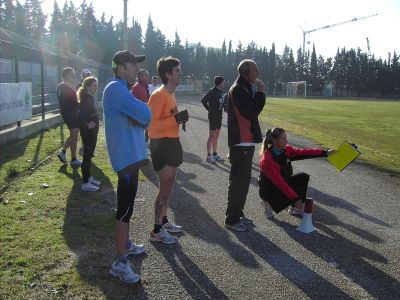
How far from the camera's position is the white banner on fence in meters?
11.3

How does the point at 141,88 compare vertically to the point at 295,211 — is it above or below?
above

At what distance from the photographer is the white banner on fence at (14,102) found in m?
11.3

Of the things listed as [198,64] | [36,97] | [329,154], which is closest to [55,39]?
[198,64]

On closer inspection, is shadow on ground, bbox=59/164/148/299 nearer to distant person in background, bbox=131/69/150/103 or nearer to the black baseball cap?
the black baseball cap

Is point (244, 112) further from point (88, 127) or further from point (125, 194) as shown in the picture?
point (88, 127)

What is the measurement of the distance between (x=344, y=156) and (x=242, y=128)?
1.61 meters

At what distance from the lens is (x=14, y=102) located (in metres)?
12.0

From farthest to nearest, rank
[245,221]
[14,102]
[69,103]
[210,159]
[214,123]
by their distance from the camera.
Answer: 1. [14,102]
2. [214,123]
3. [210,159]
4. [69,103]
5. [245,221]

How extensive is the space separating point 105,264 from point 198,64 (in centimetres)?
9242

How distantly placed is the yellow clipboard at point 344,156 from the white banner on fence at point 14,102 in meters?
8.71

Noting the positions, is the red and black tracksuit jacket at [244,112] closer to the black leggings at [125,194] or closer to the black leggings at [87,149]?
the black leggings at [125,194]

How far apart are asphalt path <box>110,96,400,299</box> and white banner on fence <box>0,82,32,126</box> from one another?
222 inches

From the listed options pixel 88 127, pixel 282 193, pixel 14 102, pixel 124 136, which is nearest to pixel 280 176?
pixel 282 193

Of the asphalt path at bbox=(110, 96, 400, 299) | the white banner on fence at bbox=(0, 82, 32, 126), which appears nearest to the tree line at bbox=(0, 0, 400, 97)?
the white banner on fence at bbox=(0, 82, 32, 126)
